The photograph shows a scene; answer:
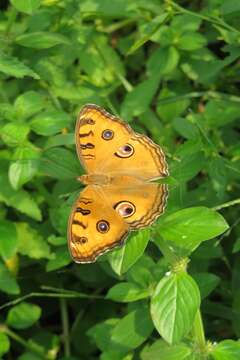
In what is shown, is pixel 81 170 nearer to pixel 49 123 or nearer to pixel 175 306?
pixel 49 123

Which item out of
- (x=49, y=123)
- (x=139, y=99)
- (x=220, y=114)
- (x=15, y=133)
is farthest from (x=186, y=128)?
(x=15, y=133)

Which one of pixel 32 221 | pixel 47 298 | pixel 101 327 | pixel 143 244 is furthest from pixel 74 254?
pixel 47 298

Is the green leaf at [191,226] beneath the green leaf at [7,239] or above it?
above

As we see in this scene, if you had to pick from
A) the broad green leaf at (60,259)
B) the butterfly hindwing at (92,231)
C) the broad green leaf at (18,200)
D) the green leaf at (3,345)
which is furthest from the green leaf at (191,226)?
the green leaf at (3,345)

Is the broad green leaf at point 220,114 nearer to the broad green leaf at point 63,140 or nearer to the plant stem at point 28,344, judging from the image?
the broad green leaf at point 63,140

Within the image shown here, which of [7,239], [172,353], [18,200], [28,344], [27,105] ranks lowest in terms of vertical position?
[28,344]

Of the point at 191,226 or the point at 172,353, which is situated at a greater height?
the point at 191,226

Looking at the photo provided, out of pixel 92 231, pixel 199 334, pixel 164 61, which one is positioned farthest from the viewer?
pixel 164 61
